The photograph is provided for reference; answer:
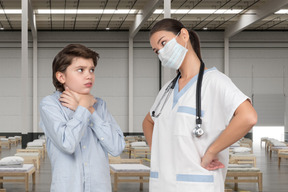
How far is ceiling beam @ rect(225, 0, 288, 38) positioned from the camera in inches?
778

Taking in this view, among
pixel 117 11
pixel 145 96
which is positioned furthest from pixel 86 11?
pixel 145 96

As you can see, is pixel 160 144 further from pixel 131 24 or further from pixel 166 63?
pixel 131 24

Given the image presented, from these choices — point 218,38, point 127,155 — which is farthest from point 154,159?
point 218,38

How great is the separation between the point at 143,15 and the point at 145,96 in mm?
7064

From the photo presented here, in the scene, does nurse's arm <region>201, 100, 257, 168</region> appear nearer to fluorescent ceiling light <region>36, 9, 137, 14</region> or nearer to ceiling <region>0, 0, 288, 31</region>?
ceiling <region>0, 0, 288, 31</region>

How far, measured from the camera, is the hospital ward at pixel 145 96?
2111mm

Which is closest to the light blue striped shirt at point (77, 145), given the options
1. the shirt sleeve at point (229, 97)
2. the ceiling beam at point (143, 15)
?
the shirt sleeve at point (229, 97)

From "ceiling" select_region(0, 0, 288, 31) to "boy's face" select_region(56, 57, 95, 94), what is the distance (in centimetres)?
1876

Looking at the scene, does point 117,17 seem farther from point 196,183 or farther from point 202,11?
point 196,183

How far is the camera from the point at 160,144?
2205 mm

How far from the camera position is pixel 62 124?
220 centimetres

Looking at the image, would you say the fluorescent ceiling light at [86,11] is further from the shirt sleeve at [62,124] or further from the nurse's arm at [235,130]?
the nurse's arm at [235,130]

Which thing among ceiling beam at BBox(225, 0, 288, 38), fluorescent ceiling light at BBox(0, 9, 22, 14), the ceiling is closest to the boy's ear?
ceiling beam at BBox(225, 0, 288, 38)

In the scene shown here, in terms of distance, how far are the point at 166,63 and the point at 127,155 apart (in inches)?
681
